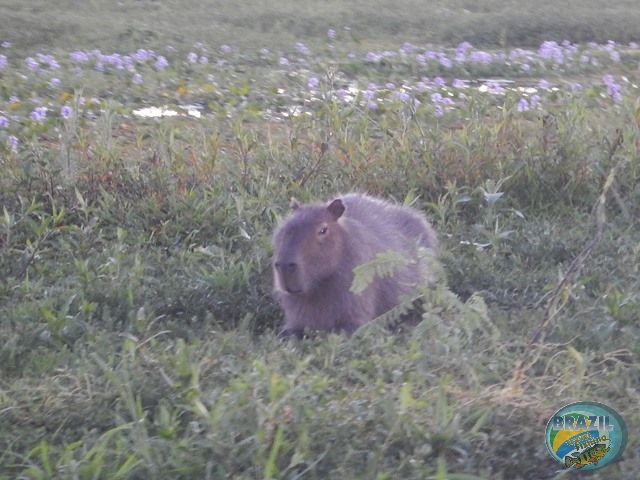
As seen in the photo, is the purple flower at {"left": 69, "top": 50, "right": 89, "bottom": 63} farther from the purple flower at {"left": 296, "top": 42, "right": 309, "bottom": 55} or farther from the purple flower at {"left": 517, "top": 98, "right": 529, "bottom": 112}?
the purple flower at {"left": 517, "top": 98, "right": 529, "bottom": 112}

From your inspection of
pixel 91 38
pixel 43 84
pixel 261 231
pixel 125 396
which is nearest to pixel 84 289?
pixel 261 231

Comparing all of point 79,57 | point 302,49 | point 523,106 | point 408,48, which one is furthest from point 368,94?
point 408,48

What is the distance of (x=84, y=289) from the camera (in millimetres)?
4184

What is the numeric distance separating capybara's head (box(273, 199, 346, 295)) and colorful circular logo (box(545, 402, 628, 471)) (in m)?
1.49

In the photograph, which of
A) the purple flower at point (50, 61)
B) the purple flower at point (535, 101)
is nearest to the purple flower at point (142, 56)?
the purple flower at point (50, 61)

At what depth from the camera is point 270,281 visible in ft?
14.7

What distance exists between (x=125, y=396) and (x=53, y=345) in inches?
32.3

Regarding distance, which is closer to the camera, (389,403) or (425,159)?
(389,403)

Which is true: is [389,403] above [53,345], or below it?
above

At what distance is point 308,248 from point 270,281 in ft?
1.66

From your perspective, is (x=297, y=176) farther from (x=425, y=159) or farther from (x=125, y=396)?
(x=125, y=396)

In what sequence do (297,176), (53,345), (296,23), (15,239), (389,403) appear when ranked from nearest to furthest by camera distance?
(389,403) → (53,345) → (15,239) → (297,176) → (296,23)

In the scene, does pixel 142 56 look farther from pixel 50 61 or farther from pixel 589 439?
pixel 589 439

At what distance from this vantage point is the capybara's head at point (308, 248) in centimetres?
395
